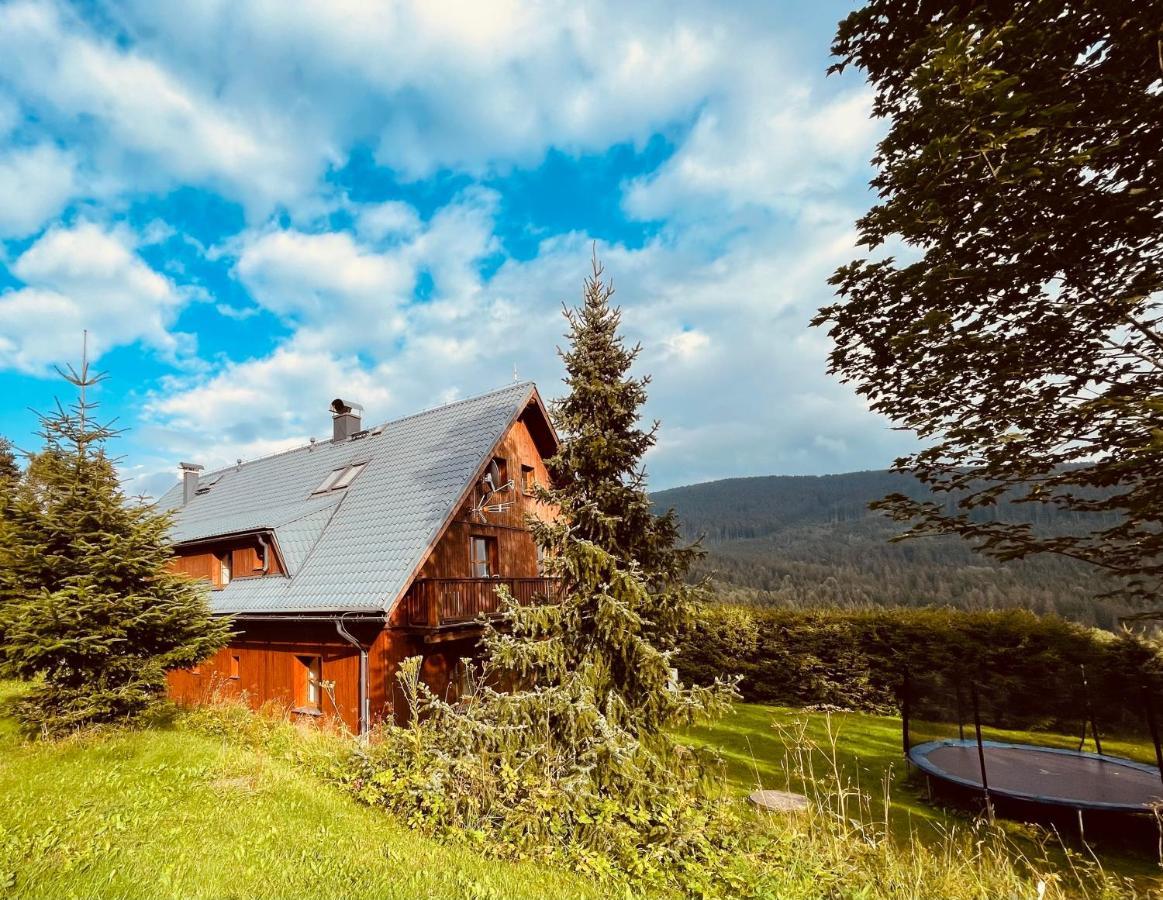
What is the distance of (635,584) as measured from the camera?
7.11 metres

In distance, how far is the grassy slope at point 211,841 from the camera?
14.0ft

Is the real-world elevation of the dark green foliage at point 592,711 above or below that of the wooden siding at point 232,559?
below

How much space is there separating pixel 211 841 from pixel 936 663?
17.4 metres

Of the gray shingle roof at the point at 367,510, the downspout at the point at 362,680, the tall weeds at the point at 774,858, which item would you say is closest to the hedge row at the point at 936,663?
the tall weeds at the point at 774,858

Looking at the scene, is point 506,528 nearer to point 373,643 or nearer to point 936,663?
point 373,643

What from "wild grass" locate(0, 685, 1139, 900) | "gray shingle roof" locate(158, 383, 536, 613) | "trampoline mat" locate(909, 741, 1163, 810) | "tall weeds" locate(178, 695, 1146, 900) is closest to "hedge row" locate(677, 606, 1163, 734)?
"trampoline mat" locate(909, 741, 1163, 810)

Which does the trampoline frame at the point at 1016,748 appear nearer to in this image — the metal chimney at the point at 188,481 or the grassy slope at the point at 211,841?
the grassy slope at the point at 211,841

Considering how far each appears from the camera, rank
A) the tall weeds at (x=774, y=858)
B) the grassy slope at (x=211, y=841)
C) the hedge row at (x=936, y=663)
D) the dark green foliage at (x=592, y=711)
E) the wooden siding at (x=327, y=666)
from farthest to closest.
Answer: the hedge row at (x=936, y=663), the wooden siding at (x=327, y=666), the dark green foliage at (x=592, y=711), the tall weeds at (x=774, y=858), the grassy slope at (x=211, y=841)

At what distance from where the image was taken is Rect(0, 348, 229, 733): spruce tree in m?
8.12

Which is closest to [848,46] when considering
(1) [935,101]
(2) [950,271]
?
(1) [935,101]

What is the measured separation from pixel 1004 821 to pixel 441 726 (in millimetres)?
9526

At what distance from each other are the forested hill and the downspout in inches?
306

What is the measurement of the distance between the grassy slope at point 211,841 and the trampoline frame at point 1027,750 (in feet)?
27.3

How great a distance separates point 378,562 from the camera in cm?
1259
